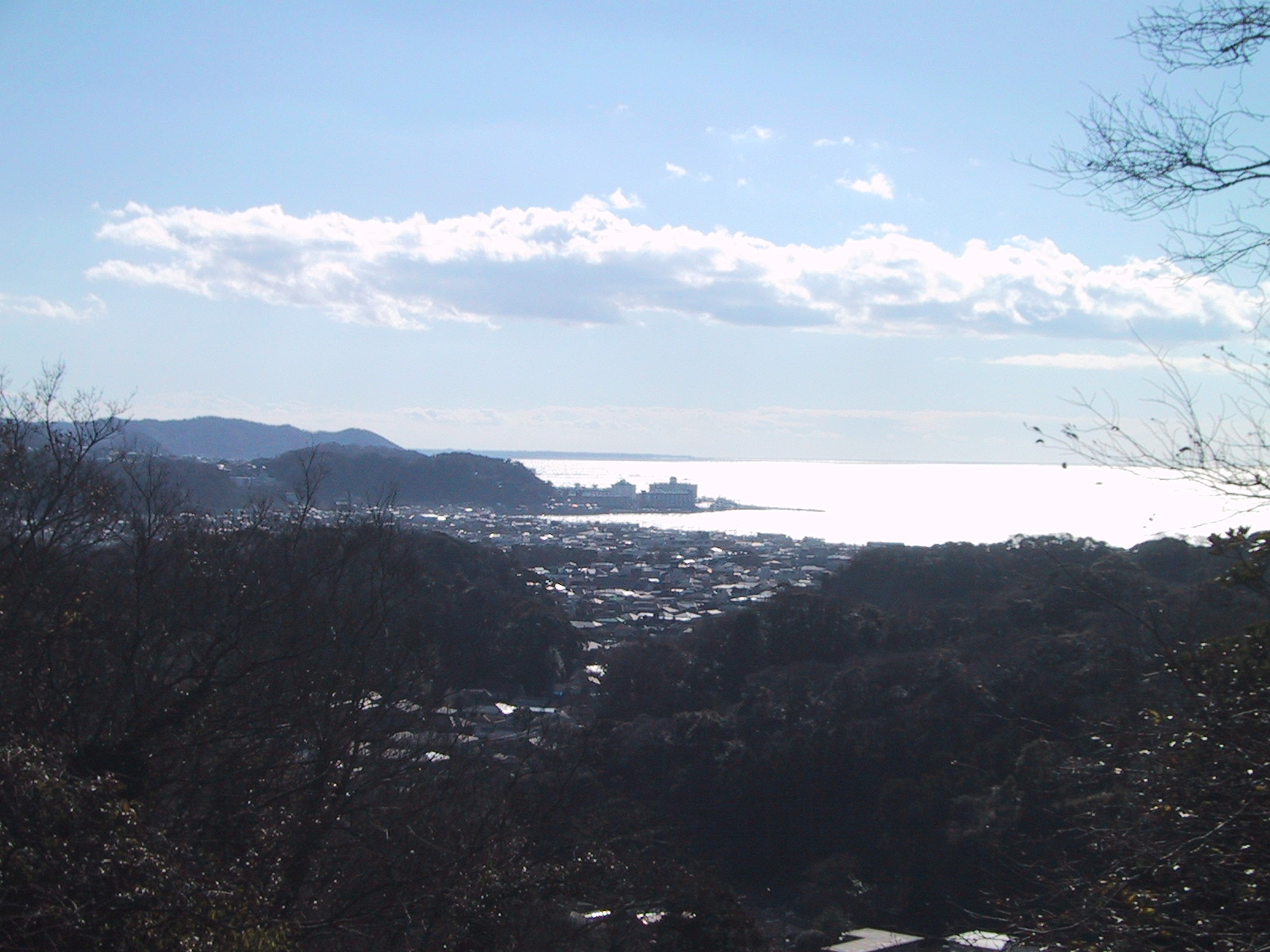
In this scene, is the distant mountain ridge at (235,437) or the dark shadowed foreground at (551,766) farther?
the distant mountain ridge at (235,437)

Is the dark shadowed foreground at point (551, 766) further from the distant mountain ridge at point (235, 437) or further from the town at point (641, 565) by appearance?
the distant mountain ridge at point (235, 437)

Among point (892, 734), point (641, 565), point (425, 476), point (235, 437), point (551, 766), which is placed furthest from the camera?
point (235, 437)

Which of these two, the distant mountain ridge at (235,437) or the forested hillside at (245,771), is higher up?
the distant mountain ridge at (235,437)

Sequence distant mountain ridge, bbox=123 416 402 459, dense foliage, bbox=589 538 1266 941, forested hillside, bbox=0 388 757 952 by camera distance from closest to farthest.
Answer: forested hillside, bbox=0 388 757 952 < dense foliage, bbox=589 538 1266 941 < distant mountain ridge, bbox=123 416 402 459

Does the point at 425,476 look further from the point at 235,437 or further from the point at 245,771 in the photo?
the point at 245,771

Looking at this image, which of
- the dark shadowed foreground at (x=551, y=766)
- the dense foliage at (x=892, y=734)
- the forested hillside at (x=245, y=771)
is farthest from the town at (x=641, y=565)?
the forested hillside at (x=245, y=771)

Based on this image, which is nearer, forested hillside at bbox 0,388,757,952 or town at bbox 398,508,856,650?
forested hillside at bbox 0,388,757,952

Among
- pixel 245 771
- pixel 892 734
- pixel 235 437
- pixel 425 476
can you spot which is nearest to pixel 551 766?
pixel 245 771

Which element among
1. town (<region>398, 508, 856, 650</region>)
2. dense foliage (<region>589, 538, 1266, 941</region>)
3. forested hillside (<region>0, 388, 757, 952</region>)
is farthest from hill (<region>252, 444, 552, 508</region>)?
forested hillside (<region>0, 388, 757, 952</region>)

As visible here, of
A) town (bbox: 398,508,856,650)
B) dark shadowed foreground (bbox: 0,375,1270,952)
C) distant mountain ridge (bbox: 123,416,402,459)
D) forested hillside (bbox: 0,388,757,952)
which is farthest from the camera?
distant mountain ridge (bbox: 123,416,402,459)

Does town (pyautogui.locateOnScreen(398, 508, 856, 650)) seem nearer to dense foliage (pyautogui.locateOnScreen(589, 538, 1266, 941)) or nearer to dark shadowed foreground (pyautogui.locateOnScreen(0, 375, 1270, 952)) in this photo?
dense foliage (pyautogui.locateOnScreen(589, 538, 1266, 941))
